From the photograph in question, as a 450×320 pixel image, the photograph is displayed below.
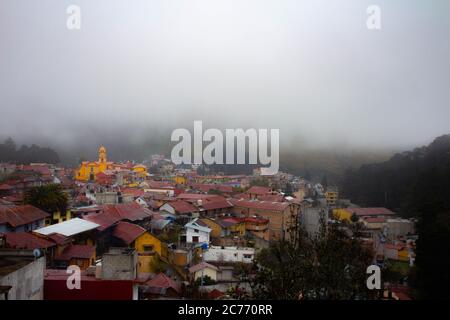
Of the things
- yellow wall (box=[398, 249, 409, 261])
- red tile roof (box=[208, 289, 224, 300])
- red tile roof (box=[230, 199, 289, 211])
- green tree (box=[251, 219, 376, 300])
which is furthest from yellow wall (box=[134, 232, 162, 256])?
yellow wall (box=[398, 249, 409, 261])

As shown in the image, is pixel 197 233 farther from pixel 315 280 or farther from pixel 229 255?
pixel 315 280

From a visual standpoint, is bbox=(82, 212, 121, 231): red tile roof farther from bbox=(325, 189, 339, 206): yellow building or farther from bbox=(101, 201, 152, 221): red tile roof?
bbox=(325, 189, 339, 206): yellow building

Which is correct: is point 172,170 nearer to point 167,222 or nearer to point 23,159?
point 23,159

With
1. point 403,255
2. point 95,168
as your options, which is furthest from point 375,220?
point 95,168

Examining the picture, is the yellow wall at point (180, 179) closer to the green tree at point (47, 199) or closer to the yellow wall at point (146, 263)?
the green tree at point (47, 199)

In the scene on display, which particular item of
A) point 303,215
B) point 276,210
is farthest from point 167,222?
point 303,215

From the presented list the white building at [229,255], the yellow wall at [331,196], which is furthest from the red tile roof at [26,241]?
the yellow wall at [331,196]
